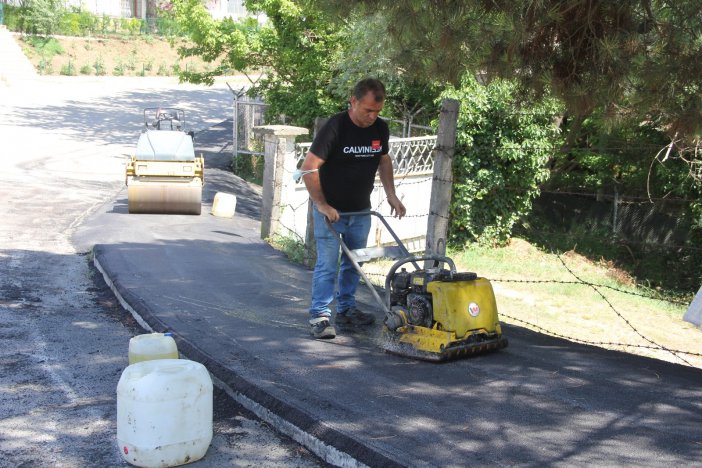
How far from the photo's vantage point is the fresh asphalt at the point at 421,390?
441 cm

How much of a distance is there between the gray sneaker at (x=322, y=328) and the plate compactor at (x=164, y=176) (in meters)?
7.27

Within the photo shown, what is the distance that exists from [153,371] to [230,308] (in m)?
3.06

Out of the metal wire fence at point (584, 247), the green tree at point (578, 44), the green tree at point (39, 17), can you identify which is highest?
the green tree at point (39, 17)

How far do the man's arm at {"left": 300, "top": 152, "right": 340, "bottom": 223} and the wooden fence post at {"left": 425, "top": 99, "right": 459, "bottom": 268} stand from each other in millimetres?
1292

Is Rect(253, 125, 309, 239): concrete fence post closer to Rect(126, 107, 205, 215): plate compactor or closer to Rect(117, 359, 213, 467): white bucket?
Rect(126, 107, 205, 215): plate compactor

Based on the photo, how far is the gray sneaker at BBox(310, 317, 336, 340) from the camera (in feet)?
20.9

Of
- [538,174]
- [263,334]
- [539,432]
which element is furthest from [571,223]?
[539,432]

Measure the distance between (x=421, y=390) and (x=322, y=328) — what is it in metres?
1.34

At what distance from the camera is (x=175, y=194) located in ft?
43.4

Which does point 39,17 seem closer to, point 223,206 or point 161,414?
point 223,206

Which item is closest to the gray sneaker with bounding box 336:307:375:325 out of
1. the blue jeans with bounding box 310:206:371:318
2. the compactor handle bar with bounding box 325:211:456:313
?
the blue jeans with bounding box 310:206:371:318

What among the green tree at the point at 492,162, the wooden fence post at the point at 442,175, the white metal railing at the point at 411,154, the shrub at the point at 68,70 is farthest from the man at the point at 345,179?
the shrub at the point at 68,70

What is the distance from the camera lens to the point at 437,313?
18.6ft

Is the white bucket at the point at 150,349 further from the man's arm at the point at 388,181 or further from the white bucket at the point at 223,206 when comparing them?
the white bucket at the point at 223,206
